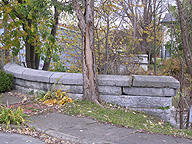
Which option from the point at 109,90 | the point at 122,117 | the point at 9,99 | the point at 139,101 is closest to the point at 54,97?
the point at 9,99

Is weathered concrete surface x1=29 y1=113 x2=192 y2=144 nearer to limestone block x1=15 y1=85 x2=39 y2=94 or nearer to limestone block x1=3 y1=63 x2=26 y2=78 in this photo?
limestone block x1=15 y1=85 x2=39 y2=94

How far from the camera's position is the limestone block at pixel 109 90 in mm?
6660

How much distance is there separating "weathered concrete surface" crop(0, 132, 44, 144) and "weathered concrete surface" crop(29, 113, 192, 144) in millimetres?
317

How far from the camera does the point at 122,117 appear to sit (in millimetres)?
5801

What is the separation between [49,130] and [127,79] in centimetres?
272

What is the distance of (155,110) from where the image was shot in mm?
6438

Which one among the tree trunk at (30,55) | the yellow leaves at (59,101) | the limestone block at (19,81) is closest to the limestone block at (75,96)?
the yellow leaves at (59,101)

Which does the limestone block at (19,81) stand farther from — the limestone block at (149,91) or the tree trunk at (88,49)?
the limestone block at (149,91)

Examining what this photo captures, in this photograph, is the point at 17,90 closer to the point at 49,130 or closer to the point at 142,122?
the point at 49,130

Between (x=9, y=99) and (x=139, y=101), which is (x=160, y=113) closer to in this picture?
(x=139, y=101)

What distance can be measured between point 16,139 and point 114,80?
314 centimetres

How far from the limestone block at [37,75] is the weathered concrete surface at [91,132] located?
82.6 inches

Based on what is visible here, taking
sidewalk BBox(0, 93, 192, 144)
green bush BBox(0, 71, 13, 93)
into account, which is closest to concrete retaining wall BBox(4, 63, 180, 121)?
sidewalk BBox(0, 93, 192, 144)

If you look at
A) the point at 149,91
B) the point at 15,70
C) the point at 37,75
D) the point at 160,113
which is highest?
the point at 15,70
